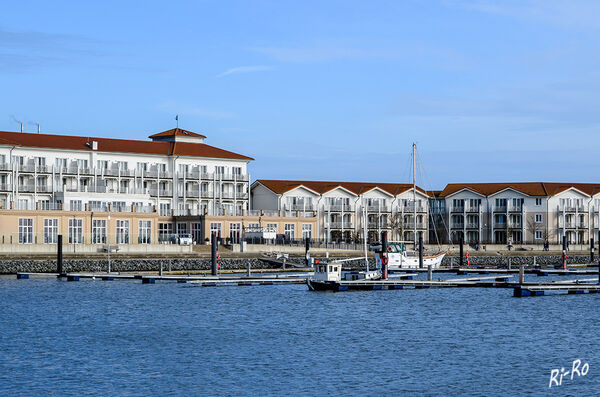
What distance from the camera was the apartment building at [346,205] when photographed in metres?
131

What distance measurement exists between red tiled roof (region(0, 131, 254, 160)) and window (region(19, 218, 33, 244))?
44.6 ft

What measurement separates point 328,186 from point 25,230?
49.3m

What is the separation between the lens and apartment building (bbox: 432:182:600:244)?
140 metres

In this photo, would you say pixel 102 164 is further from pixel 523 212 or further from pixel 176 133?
pixel 523 212

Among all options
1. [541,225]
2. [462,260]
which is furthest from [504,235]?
[462,260]

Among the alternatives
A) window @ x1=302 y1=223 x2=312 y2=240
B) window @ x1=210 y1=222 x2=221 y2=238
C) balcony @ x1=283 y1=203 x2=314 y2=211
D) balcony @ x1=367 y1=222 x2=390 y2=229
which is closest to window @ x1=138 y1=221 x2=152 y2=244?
window @ x1=210 y1=222 x2=221 y2=238

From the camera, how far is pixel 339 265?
6600 cm

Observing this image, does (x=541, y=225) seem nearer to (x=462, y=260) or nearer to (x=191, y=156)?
(x=462, y=260)

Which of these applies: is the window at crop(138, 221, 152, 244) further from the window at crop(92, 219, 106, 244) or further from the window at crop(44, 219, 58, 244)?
the window at crop(44, 219, 58, 244)

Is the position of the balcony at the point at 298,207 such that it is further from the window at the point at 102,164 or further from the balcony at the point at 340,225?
Answer: the window at the point at 102,164

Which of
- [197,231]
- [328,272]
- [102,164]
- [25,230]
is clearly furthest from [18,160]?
[328,272]

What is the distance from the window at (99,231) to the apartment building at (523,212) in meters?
57.6

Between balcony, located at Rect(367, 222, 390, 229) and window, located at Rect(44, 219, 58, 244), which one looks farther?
balcony, located at Rect(367, 222, 390, 229)

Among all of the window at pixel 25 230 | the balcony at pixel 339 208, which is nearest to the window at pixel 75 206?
the window at pixel 25 230
